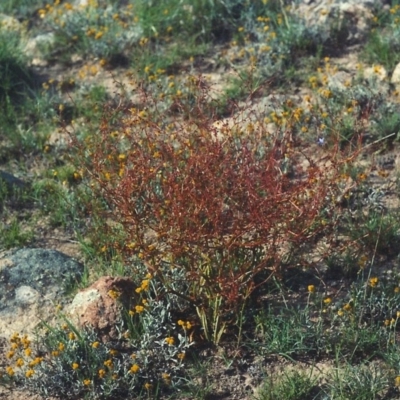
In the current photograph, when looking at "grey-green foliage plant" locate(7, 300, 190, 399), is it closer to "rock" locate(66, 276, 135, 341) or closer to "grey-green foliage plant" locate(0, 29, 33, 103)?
"rock" locate(66, 276, 135, 341)

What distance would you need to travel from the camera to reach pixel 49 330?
5.20 metres

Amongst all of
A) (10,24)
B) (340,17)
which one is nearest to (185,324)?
(340,17)

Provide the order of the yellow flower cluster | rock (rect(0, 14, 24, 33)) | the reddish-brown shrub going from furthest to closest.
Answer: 1. rock (rect(0, 14, 24, 33))
2. the yellow flower cluster
3. the reddish-brown shrub

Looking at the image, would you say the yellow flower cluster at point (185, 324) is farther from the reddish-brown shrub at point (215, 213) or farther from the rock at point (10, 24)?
the rock at point (10, 24)

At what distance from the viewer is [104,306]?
5.12 meters

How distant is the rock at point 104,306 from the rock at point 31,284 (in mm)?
331

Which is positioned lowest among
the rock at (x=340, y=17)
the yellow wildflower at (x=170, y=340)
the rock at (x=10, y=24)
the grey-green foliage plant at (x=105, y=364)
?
the grey-green foliage plant at (x=105, y=364)

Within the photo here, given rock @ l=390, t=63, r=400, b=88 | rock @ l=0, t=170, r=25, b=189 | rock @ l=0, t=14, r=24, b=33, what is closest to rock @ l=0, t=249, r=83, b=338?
rock @ l=0, t=170, r=25, b=189

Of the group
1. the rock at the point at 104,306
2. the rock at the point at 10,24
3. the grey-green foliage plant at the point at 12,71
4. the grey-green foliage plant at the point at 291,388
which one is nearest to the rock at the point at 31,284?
the rock at the point at 104,306

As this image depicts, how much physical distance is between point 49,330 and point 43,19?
14.5ft

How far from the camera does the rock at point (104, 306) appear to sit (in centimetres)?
509

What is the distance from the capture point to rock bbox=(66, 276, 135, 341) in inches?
201

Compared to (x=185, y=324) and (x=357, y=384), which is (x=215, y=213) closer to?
(x=185, y=324)

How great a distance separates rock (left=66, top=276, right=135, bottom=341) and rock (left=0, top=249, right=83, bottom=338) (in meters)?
0.33
